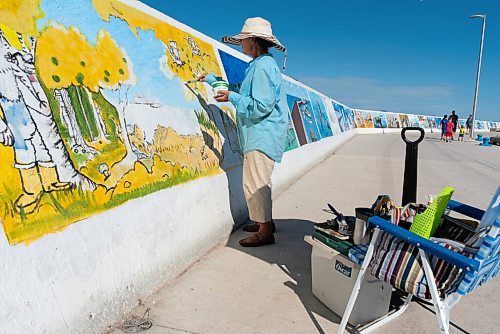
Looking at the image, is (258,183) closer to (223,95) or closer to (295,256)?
(295,256)

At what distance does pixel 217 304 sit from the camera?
274 cm

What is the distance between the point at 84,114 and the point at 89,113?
1.7 inches

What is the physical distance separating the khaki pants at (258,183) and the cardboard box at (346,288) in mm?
1023

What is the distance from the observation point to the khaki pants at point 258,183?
3.59 metres

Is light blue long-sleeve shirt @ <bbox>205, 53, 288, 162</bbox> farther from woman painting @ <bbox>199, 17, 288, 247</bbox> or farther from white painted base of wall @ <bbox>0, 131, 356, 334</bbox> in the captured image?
white painted base of wall @ <bbox>0, 131, 356, 334</bbox>

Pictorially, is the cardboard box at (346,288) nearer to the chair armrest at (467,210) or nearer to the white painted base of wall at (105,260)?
the chair armrest at (467,210)

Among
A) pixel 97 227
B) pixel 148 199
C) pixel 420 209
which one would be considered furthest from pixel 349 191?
pixel 97 227

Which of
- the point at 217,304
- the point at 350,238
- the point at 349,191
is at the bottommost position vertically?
the point at 349,191

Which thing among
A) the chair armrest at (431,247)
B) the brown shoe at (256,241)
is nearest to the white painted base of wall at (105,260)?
the brown shoe at (256,241)

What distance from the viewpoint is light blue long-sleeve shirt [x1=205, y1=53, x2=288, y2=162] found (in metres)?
3.29

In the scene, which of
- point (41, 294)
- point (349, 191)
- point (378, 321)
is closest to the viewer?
point (41, 294)

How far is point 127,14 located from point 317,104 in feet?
34.1

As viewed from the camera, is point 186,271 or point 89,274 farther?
point 186,271

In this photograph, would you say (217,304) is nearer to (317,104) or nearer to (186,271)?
(186,271)
